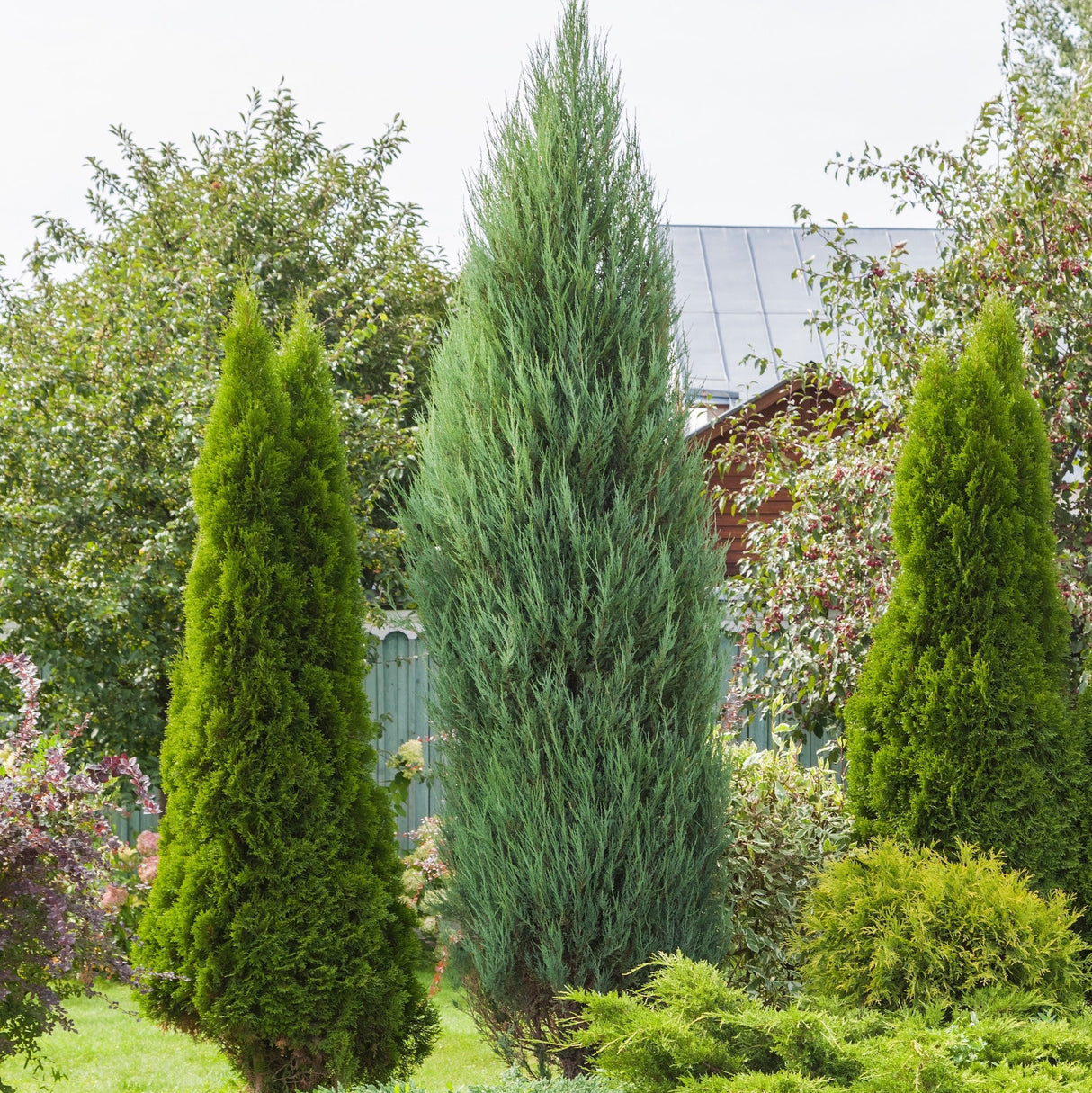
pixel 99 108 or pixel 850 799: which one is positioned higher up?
pixel 99 108

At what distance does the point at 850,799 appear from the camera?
4535 millimetres

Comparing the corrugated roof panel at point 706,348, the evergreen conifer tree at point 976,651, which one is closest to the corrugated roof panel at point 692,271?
the corrugated roof panel at point 706,348

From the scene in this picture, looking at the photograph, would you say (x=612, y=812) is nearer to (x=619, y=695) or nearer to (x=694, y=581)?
(x=619, y=695)

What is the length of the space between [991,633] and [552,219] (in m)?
2.56

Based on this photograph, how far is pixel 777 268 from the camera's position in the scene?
600 inches

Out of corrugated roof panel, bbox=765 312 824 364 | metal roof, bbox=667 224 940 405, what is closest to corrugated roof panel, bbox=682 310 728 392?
metal roof, bbox=667 224 940 405

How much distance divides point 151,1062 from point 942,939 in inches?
160

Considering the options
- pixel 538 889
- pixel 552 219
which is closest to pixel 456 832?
pixel 538 889

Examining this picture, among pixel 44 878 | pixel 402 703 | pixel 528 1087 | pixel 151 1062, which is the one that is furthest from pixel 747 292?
pixel 528 1087

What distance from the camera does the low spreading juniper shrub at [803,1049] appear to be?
8.85 ft

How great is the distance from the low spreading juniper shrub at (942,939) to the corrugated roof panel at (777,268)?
11716 millimetres

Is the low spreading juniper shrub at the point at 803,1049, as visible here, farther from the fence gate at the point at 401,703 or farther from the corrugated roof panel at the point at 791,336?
the corrugated roof panel at the point at 791,336

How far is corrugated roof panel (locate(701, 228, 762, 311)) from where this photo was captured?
47.4 feet

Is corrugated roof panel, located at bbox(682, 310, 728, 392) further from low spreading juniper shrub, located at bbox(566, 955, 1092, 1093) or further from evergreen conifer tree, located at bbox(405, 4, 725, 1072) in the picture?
low spreading juniper shrub, located at bbox(566, 955, 1092, 1093)
